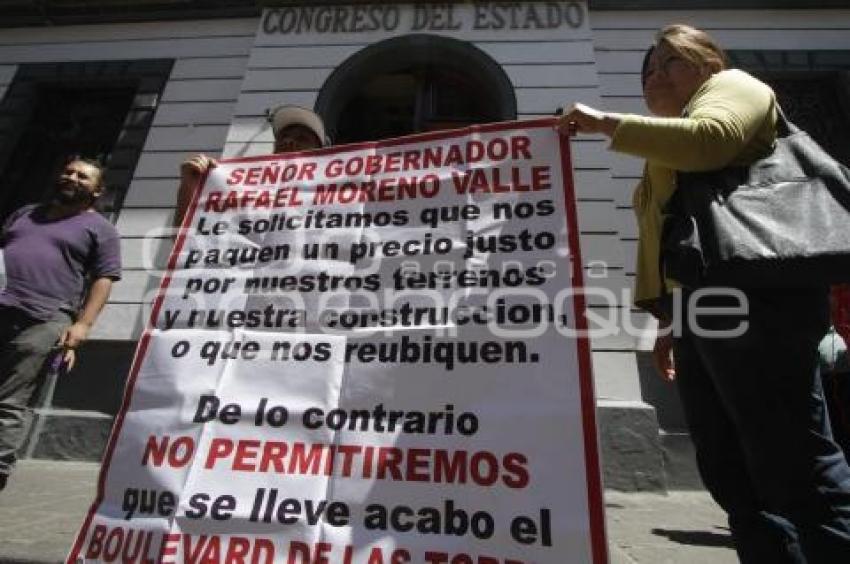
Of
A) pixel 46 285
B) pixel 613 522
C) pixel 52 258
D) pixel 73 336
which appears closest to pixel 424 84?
pixel 52 258

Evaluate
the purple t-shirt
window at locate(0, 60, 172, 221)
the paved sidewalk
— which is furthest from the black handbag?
window at locate(0, 60, 172, 221)

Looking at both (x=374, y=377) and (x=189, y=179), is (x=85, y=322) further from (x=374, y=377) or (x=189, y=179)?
(x=374, y=377)

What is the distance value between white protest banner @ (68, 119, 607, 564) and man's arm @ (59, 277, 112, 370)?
1273 millimetres

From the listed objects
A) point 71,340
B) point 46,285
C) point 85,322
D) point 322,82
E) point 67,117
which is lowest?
point 71,340

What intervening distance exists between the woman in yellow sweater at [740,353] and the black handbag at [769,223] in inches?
2.3

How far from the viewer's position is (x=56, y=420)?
187 inches

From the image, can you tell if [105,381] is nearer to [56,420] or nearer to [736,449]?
[56,420]

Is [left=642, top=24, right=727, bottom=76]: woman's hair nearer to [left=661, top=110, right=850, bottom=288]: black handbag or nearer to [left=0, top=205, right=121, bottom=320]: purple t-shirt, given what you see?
[left=661, top=110, right=850, bottom=288]: black handbag

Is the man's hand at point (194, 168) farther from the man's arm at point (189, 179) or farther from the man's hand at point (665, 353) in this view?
the man's hand at point (665, 353)

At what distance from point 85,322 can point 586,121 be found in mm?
2860

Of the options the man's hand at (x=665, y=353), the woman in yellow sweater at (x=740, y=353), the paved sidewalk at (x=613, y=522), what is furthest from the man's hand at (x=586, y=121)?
the paved sidewalk at (x=613, y=522)

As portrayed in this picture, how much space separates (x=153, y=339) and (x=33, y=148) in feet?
21.6

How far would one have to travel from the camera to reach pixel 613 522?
125 inches

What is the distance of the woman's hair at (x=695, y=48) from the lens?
1.81 m
